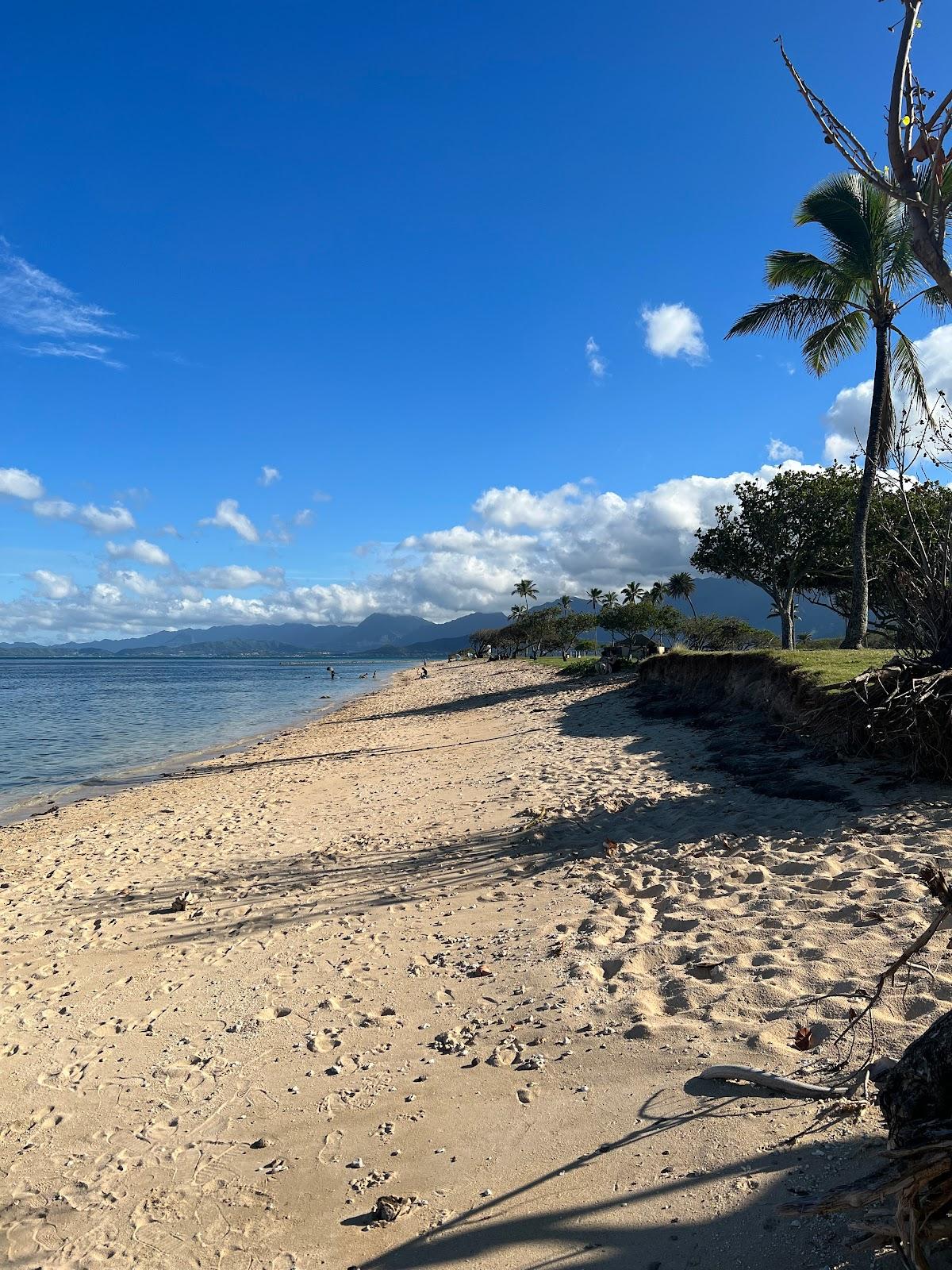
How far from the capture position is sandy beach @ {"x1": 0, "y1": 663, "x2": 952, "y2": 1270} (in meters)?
2.77

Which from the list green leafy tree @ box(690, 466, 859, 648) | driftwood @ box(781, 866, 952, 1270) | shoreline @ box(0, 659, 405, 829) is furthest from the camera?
green leafy tree @ box(690, 466, 859, 648)

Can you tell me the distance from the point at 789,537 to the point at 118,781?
25.0m

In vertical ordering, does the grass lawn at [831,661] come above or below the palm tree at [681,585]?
below

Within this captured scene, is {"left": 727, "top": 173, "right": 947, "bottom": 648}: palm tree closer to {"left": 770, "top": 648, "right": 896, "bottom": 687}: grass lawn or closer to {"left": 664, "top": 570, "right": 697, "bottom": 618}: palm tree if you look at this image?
{"left": 770, "top": 648, "right": 896, "bottom": 687}: grass lawn

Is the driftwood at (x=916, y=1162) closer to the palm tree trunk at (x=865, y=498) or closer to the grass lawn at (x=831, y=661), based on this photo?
the grass lawn at (x=831, y=661)

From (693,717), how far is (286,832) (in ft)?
32.6

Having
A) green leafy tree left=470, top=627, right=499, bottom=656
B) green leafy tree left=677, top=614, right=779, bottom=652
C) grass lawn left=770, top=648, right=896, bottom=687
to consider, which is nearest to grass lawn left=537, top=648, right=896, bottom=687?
grass lawn left=770, top=648, right=896, bottom=687

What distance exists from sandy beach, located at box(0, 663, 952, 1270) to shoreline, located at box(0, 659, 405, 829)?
632 centimetres

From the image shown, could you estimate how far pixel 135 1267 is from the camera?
290 centimetres

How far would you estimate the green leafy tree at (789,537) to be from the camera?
26438 mm

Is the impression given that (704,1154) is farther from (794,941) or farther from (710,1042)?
(794,941)

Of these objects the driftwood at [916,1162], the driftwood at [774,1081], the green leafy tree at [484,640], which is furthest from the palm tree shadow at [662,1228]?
the green leafy tree at [484,640]

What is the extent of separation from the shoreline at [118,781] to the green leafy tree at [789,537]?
2008 centimetres

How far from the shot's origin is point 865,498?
52.6 feet
